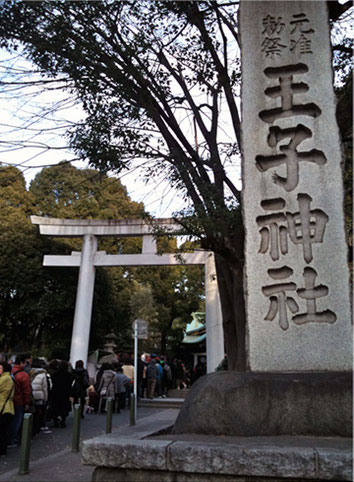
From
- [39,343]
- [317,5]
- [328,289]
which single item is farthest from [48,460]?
[39,343]

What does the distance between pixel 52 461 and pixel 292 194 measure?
5152 millimetres

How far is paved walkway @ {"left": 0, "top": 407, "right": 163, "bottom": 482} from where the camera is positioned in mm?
4887

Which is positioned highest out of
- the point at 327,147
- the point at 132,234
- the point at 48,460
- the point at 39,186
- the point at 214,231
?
the point at 39,186

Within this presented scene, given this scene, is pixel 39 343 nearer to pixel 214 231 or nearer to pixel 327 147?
pixel 214 231

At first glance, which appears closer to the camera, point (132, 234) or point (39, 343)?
point (132, 234)

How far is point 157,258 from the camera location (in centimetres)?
1571

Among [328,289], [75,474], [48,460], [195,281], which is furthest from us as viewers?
[195,281]

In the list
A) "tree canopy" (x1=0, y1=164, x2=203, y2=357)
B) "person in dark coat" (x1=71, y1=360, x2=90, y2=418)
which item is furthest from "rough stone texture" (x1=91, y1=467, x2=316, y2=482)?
"tree canopy" (x1=0, y1=164, x2=203, y2=357)

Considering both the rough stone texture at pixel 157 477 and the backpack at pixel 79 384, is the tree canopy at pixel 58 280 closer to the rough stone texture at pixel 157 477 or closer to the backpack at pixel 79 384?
the backpack at pixel 79 384

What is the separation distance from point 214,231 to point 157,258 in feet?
32.1

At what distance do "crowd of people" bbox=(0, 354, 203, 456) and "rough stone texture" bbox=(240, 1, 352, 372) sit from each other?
4252mm

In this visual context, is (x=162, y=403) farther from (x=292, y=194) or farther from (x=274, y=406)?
(x=292, y=194)

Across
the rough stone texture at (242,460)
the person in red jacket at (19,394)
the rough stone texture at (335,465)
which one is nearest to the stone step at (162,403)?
the person in red jacket at (19,394)

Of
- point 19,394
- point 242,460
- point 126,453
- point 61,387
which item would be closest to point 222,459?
point 242,460
